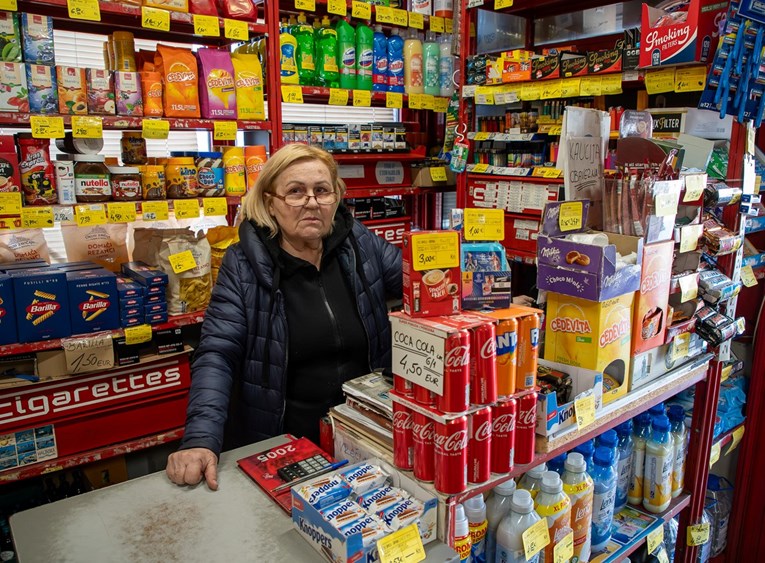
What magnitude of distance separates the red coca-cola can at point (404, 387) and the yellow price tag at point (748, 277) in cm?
206

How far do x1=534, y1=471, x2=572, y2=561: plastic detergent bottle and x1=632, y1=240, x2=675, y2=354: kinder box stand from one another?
50 cm

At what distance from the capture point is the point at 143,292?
2832 millimetres

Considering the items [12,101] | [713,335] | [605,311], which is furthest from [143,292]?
[713,335]

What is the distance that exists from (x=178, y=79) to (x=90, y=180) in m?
0.67

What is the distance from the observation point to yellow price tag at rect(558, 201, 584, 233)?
171cm

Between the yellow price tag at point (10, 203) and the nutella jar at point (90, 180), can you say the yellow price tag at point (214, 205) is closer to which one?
the nutella jar at point (90, 180)

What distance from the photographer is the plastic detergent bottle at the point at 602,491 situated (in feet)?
5.96

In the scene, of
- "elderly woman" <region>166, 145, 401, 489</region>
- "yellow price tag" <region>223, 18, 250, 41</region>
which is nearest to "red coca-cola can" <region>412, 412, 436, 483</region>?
"elderly woman" <region>166, 145, 401, 489</region>

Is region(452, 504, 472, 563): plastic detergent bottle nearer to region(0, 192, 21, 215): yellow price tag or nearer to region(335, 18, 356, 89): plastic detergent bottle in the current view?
region(0, 192, 21, 215): yellow price tag

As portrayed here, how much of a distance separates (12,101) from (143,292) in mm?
977

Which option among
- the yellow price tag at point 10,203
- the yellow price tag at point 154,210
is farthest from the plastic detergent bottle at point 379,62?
the yellow price tag at point 10,203

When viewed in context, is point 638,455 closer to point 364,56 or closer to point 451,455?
point 451,455

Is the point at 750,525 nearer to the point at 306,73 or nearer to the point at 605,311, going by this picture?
the point at 605,311

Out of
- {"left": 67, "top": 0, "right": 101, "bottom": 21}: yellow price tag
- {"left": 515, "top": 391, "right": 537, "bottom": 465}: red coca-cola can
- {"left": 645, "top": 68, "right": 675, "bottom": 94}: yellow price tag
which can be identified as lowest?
{"left": 515, "top": 391, "right": 537, "bottom": 465}: red coca-cola can
